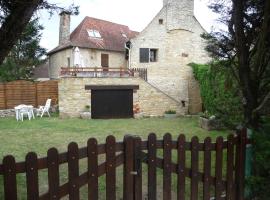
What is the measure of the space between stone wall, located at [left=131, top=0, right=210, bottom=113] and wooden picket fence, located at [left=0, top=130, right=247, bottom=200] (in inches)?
846

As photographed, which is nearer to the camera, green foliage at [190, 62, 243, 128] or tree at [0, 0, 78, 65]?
tree at [0, 0, 78, 65]

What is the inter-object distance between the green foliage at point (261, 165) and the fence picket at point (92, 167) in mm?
2338

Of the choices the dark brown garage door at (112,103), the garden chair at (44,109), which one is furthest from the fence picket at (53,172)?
the garden chair at (44,109)

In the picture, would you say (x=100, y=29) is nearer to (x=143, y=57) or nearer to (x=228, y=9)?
(x=143, y=57)

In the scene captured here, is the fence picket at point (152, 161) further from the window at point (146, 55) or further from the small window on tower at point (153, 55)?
the small window on tower at point (153, 55)

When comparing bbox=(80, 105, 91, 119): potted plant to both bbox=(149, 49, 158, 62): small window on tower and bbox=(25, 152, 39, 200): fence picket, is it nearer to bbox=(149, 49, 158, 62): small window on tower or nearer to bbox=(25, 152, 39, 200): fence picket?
bbox=(149, 49, 158, 62): small window on tower

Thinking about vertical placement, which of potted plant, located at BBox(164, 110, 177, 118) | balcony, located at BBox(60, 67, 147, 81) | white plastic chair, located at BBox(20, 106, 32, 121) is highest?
balcony, located at BBox(60, 67, 147, 81)

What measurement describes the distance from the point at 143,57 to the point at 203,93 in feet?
21.0

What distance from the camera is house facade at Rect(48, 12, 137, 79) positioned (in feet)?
94.8

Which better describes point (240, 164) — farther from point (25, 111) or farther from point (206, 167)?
point (25, 111)

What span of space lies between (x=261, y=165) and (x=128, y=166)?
6.47ft

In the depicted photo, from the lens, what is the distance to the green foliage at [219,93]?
713cm

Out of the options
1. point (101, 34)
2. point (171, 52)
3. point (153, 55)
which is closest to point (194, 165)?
point (171, 52)

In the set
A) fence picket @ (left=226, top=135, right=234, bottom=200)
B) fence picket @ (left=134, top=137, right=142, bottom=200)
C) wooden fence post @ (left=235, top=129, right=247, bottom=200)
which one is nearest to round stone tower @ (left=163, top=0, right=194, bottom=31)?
wooden fence post @ (left=235, top=129, right=247, bottom=200)
